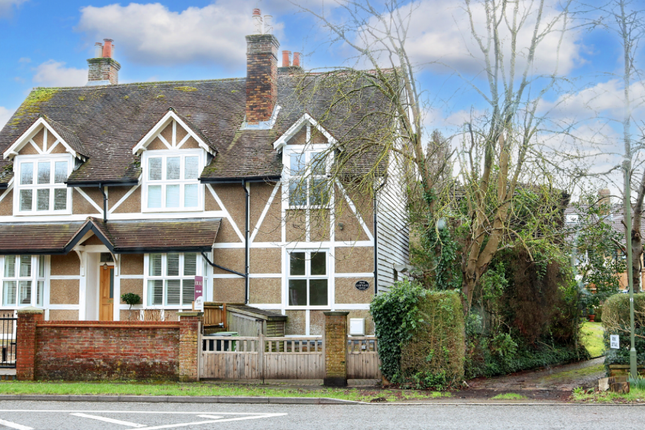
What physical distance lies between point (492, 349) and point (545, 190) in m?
6.14

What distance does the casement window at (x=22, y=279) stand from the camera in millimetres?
21016

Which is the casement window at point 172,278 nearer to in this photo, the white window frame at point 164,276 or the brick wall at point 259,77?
the white window frame at point 164,276

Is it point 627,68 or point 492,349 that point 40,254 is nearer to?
point 492,349

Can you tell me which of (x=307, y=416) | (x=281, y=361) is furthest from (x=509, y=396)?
(x=281, y=361)

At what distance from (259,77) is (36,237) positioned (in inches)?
358

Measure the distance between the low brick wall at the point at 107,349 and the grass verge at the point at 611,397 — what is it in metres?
8.42

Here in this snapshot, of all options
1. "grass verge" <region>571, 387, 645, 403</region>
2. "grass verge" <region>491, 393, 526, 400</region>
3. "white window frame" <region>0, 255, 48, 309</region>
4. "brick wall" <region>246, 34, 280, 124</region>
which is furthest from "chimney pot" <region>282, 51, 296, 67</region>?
"grass verge" <region>571, 387, 645, 403</region>

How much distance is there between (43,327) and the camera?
1616 centimetres

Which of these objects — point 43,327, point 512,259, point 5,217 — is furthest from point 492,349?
point 5,217

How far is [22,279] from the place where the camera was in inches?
827

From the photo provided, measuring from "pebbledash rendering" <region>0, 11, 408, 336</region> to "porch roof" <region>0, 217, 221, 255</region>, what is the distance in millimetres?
50

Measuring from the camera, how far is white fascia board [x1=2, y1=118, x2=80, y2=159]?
70.4 feet

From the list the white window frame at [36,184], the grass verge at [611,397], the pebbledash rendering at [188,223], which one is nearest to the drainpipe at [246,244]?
the pebbledash rendering at [188,223]

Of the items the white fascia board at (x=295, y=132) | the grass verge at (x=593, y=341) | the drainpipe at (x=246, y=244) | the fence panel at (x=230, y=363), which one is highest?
the white fascia board at (x=295, y=132)
